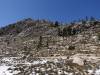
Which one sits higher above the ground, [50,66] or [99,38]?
[99,38]

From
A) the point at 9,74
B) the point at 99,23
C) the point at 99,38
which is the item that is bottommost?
the point at 9,74

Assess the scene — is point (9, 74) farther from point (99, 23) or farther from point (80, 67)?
point (99, 23)

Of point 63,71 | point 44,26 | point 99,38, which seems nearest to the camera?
point 63,71

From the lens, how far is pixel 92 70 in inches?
1206

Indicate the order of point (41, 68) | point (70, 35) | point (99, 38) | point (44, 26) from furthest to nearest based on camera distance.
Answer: point (44, 26) < point (70, 35) < point (99, 38) < point (41, 68)

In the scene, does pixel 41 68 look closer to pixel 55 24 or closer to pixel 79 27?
pixel 79 27

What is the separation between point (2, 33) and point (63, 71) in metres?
133

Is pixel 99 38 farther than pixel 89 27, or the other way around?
pixel 89 27

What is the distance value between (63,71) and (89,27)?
89.0 meters

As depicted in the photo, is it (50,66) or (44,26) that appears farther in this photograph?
(44,26)

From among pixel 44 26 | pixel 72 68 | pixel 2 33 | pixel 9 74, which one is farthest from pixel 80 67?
pixel 2 33

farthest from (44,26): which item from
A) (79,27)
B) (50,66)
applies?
(50,66)

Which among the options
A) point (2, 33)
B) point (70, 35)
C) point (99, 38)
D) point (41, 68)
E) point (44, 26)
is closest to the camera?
point (41, 68)

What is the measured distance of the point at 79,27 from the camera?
11838 centimetres
